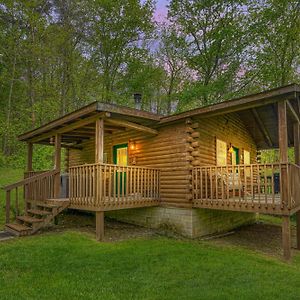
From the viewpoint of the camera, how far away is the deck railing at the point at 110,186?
25.3ft

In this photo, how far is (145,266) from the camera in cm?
560

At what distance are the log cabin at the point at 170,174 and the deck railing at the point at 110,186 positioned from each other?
1.1 inches

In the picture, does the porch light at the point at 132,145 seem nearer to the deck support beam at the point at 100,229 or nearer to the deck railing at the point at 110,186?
Answer: the deck railing at the point at 110,186

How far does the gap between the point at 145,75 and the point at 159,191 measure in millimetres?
14105

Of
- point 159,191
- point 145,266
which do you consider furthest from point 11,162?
point 145,266

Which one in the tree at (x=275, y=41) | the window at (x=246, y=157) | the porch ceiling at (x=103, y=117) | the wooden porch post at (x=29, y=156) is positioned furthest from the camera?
the tree at (x=275, y=41)

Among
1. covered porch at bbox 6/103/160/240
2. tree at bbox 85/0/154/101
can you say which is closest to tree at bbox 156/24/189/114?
tree at bbox 85/0/154/101

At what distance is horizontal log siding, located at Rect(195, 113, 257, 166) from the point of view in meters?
9.70

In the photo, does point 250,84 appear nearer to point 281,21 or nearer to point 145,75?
point 281,21

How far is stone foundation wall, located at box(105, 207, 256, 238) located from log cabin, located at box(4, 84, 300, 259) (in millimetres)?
31

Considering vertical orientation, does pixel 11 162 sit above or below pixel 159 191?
above

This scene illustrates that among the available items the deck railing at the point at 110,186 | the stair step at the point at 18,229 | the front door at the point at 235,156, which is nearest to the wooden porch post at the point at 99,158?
the deck railing at the point at 110,186

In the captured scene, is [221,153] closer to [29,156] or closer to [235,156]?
[235,156]

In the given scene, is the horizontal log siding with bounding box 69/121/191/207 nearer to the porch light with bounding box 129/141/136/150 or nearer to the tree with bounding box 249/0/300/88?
the porch light with bounding box 129/141/136/150
